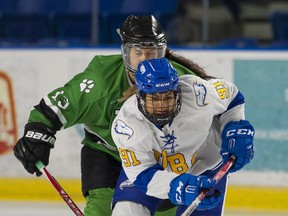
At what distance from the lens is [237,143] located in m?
3.09

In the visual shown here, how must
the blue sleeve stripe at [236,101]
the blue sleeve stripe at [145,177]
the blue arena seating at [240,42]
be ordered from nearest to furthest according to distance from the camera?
the blue sleeve stripe at [145,177] → the blue sleeve stripe at [236,101] → the blue arena seating at [240,42]

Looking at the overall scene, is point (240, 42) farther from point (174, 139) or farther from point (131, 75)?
point (174, 139)

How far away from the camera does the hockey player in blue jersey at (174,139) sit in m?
2.81

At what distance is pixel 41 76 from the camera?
17.4 ft

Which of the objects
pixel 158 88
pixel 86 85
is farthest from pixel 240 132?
pixel 86 85

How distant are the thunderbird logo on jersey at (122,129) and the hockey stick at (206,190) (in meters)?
0.30

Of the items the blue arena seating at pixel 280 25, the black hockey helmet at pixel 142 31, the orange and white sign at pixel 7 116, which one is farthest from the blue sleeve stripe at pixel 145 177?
the blue arena seating at pixel 280 25

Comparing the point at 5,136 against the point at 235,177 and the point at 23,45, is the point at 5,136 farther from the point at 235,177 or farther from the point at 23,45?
the point at 235,177

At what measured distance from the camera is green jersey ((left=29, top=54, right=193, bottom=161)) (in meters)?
3.29

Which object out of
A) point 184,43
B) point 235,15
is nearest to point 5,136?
point 184,43

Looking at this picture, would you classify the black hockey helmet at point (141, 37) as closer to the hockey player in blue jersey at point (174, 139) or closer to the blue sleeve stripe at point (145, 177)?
the hockey player in blue jersey at point (174, 139)

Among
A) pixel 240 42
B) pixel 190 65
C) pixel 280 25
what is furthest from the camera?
pixel 280 25

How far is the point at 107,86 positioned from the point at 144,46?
0.22 m

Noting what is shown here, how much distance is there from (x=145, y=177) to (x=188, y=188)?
19 centimetres
